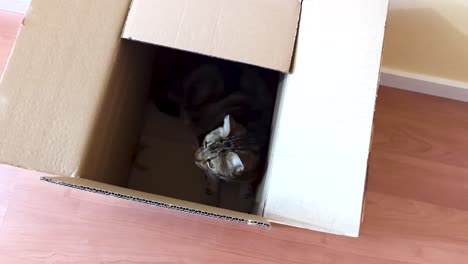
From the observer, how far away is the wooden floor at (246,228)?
3.53 ft

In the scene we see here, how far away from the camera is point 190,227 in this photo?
111 centimetres

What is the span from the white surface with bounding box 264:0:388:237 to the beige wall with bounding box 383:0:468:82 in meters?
0.29

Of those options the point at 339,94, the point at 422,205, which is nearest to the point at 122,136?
the point at 339,94

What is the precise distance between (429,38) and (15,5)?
0.99 meters

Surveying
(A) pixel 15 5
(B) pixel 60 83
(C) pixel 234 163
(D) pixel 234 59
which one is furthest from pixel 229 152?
(A) pixel 15 5

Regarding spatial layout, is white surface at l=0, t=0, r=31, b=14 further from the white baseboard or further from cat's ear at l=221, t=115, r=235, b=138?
the white baseboard

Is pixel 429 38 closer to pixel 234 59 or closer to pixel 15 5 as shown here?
pixel 234 59

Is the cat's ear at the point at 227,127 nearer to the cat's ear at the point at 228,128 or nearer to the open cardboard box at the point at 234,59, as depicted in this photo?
the cat's ear at the point at 228,128

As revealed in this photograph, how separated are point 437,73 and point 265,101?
1.54ft

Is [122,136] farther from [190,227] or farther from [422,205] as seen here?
[422,205]

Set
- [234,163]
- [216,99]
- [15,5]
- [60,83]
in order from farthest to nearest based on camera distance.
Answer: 1. [15,5]
2. [216,99]
3. [234,163]
4. [60,83]

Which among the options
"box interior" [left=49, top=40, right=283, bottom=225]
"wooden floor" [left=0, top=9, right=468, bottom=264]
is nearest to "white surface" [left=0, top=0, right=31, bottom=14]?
"wooden floor" [left=0, top=9, right=468, bottom=264]

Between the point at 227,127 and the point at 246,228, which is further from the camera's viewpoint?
the point at 246,228

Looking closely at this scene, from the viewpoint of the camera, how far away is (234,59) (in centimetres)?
75
